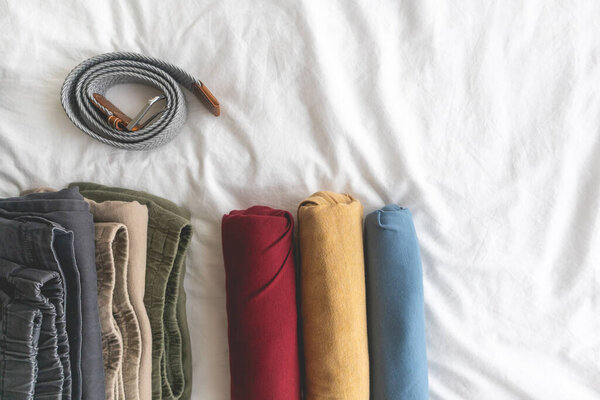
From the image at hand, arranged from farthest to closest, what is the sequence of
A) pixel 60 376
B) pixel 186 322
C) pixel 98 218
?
pixel 186 322, pixel 98 218, pixel 60 376

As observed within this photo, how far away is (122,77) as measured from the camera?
0.70m

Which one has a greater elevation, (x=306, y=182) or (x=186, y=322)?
(x=306, y=182)

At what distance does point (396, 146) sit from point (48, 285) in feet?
1.84

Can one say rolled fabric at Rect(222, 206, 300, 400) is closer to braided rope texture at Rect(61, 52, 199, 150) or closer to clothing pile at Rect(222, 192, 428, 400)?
clothing pile at Rect(222, 192, 428, 400)

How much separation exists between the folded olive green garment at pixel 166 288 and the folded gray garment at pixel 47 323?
0.15m

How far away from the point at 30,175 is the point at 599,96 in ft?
3.32

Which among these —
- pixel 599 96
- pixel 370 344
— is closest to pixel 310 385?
pixel 370 344

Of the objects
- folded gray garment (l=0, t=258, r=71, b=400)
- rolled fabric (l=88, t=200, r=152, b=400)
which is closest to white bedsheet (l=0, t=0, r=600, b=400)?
rolled fabric (l=88, t=200, r=152, b=400)

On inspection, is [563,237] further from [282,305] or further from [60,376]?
[60,376]

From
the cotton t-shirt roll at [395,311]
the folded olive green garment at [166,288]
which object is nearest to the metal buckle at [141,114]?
the folded olive green garment at [166,288]

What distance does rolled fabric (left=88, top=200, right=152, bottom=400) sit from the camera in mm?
576

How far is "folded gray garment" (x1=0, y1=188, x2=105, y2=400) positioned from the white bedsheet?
0.63ft

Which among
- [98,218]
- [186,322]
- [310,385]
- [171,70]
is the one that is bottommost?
[310,385]

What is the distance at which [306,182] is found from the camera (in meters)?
0.71
